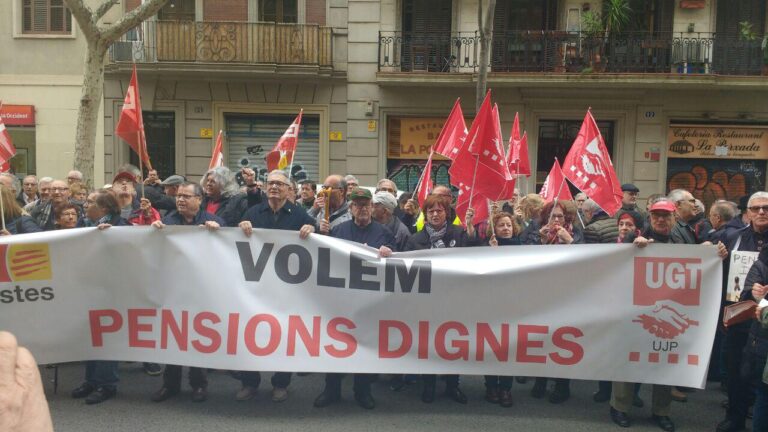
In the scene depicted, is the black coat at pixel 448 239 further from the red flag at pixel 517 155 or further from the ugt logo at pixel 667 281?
the red flag at pixel 517 155

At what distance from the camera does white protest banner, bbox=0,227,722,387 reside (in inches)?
193

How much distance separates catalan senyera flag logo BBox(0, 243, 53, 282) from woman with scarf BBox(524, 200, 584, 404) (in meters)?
4.14

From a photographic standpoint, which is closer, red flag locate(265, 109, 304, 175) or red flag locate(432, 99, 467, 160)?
red flag locate(265, 109, 304, 175)

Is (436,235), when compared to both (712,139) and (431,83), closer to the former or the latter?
(431,83)

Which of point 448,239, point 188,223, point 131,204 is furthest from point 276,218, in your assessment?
point 131,204

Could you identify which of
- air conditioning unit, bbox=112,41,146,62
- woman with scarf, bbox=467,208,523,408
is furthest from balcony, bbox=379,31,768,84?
woman with scarf, bbox=467,208,523,408

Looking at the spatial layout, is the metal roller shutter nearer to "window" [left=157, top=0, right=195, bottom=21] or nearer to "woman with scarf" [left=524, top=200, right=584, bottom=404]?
"window" [left=157, top=0, right=195, bottom=21]

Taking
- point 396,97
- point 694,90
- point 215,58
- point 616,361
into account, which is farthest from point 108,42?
point 694,90

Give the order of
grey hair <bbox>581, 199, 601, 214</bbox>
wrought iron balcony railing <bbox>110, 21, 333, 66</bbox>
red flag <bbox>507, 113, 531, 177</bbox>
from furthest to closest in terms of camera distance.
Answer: wrought iron balcony railing <bbox>110, 21, 333, 66</bbox>
red flag <bbox>507, 113, 531, 177</bbox>
grey hair <bbox>581, 199, 601, 214</bbox>

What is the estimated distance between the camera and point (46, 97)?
1667cm

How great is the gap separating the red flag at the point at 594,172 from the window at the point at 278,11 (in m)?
11.6

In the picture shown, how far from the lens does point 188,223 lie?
18.5 feet

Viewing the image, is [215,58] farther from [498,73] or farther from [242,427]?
[242,427]

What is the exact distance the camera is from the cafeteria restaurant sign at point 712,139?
54.0ft
